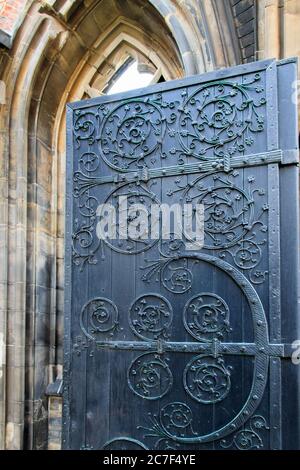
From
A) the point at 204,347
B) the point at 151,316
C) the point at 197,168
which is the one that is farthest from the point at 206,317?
the point at 197,168

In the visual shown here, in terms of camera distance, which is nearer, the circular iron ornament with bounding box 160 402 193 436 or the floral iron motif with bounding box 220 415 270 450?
the floral iron motif with bounding box 220 415 270 450

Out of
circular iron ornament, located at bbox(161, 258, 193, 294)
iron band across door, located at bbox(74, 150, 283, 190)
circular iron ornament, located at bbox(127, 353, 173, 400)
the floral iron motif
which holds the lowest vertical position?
the floral iron motif

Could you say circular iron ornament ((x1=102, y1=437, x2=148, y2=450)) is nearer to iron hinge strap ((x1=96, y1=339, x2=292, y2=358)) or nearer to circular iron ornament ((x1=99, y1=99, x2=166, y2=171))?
iron hinge strap ((x1=96, y1=339, x2=292, y2=358))

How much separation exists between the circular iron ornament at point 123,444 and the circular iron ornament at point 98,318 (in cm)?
50

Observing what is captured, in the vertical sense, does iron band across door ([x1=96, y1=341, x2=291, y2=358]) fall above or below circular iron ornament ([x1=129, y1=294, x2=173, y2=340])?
below

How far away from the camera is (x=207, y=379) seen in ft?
6.30

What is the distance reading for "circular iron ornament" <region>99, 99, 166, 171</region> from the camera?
6.90 feet

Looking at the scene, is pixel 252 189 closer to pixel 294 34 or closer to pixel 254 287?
pixel 254 287

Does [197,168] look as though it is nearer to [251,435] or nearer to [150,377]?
[150,377]

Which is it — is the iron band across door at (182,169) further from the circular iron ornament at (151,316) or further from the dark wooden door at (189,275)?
the circular iron ornament at (151,316)

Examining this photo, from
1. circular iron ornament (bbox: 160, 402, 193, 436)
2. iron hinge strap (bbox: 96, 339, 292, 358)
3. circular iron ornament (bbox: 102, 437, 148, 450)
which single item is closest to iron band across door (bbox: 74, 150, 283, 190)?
iron hinge strap (bbox: 96, 339, 292, 358)

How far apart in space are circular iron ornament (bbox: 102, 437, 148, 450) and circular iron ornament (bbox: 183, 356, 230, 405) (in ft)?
1.20
